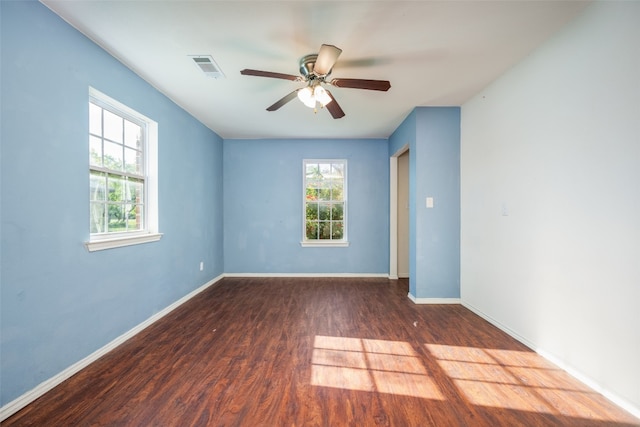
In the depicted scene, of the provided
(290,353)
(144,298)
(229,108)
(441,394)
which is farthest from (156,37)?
(441,394)

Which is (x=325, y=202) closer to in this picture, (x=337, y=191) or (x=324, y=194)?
(x=324, y=194)

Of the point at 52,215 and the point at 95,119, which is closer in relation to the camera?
the point at 52,215

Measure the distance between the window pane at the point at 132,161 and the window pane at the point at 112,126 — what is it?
0.15m

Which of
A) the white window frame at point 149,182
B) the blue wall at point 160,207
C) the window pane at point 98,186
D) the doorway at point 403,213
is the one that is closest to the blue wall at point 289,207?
the blue wall at point 160,207

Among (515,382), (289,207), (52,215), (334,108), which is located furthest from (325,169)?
(515,382)

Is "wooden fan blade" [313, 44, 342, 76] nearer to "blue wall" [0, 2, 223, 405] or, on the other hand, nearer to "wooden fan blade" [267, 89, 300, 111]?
"wooden fan blade" [267, 89, 300, 111]

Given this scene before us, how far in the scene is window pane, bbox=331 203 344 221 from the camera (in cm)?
524

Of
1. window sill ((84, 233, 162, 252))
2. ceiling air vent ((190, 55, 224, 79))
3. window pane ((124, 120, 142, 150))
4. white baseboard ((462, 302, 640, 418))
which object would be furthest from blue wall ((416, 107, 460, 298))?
window pane ((124, 120, 142, 150))

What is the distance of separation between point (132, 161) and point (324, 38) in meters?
2.29

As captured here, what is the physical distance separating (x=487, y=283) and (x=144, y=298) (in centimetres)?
377

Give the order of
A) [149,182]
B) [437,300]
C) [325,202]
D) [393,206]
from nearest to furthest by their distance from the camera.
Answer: [149,182] < [437,300] < [393,206] < [325,202]

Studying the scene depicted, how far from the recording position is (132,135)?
2.81 metres

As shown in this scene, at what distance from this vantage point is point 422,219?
3629mm

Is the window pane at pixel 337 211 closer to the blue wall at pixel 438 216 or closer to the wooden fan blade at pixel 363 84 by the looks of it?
the blue wall at pixel 438 216
